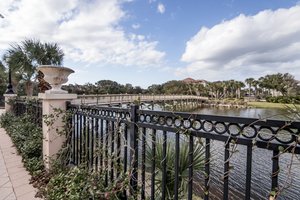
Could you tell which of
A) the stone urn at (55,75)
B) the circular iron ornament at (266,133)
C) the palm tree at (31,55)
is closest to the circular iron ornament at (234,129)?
the circular iron ornament at (266,133)

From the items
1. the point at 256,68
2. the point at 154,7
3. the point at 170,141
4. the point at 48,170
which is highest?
the point at 154,7

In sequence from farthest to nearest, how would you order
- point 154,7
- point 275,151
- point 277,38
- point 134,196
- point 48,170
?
1. point 154,7
2. point 277,38
3. point 48,170
4. point 134,196
5. point 275,151

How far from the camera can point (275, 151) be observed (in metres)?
1.36

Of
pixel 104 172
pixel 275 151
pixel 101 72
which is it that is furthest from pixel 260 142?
pixel 101 72

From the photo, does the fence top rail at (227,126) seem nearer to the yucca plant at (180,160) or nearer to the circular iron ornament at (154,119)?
the circular iron ornament at (154,119)

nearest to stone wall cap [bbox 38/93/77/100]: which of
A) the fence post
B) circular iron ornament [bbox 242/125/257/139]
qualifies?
the fence post

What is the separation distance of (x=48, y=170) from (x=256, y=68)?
9.19 metres

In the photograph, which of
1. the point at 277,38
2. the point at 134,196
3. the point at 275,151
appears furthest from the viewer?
the point at 277,38

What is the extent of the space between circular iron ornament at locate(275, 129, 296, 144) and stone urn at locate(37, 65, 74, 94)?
3285 mm

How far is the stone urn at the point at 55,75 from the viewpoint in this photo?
3729mm

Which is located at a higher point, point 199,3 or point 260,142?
point 199,3

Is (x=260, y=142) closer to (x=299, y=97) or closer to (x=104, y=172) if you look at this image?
(x=299, y=97)

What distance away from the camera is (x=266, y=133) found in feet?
4.52

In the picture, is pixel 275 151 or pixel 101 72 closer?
pixel 275 151
